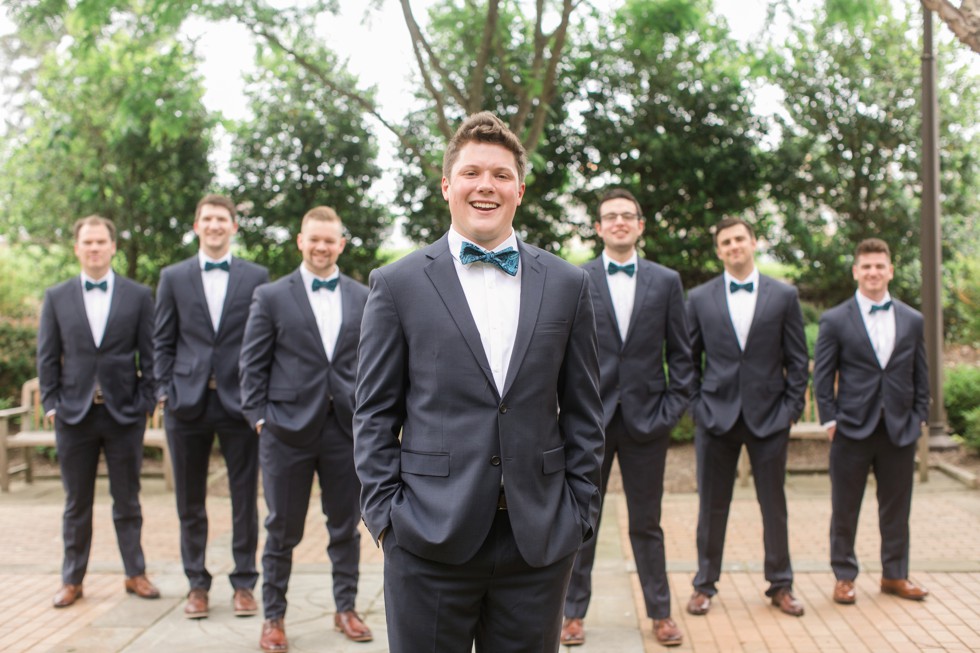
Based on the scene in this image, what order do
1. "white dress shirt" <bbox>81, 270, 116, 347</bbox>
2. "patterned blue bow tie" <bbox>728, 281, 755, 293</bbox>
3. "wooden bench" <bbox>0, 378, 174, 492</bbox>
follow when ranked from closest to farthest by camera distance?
"patterned blue bow tie" <bbox>728, 281, 755, 293</bbox> < "white dress shirt" <bbox>81, 270, 116, 347</bbox> < "wooden bench" <bbox>0, 378, 174, 492</bbox>

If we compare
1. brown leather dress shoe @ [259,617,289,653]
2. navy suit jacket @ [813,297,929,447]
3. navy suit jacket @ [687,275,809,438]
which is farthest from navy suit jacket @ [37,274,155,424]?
navy suit jacket @ [813,297,929,447]

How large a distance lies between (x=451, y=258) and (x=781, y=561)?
135 inches

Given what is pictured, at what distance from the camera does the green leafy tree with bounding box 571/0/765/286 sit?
11.6m

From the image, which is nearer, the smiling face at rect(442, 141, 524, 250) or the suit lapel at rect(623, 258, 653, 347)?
the smiling face at rect(442, 141, 524, 250)

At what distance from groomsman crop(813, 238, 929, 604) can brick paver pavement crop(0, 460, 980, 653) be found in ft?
1.08

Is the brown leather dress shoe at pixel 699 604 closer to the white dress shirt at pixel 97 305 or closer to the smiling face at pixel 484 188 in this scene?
the smiling face at pixel 484 188

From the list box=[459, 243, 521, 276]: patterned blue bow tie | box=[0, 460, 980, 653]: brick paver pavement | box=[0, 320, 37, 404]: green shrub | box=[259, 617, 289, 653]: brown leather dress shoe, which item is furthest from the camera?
box=[0, 320, 37, 404]: green shrub

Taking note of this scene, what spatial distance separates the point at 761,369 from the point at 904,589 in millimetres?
1567

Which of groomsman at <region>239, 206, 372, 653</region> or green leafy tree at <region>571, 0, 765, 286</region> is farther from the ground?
green leafy tree at <region>571, 0, 765, 286</region>

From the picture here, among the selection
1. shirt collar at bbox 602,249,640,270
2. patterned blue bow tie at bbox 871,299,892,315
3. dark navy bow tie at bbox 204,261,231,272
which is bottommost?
patterned blue bow tie at bbox 871,299,892,315

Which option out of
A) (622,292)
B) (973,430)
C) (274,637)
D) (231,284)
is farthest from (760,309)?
(973,430)

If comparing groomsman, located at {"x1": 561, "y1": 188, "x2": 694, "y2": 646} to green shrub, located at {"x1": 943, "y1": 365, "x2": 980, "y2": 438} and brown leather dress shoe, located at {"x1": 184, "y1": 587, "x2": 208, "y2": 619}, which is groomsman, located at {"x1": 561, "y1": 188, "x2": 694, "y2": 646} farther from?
A: green shrub, located at {"x1": 943, "y1": 365, "x2": 980, "y2": 438}

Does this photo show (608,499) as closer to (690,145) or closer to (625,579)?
(625,579)

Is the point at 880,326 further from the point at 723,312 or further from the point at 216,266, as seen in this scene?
the point at 216,266
